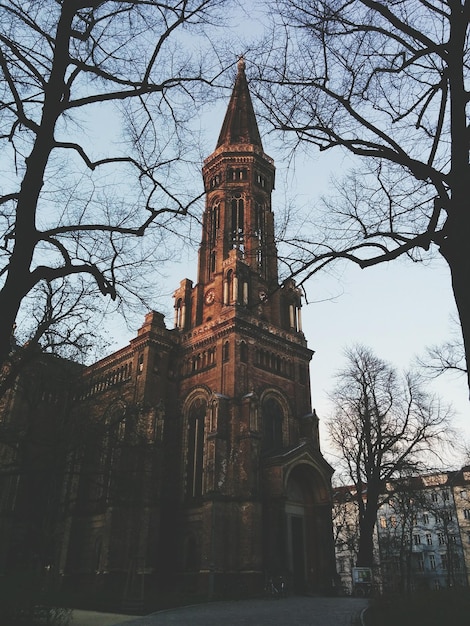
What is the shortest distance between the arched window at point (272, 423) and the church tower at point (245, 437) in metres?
0.07

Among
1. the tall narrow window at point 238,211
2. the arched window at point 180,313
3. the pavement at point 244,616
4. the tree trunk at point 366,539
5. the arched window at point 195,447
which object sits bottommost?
the pavement at point 244,616

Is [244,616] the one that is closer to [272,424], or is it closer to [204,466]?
[204,466]

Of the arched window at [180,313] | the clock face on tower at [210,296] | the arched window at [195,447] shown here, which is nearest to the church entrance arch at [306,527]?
the arched window at [195,447]

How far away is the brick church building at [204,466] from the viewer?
1016 inches

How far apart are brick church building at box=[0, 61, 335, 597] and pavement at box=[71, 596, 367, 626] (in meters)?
3.94

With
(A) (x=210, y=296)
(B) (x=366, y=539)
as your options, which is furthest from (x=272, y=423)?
(A) (x=210, y=296)

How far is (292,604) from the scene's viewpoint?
2117 centimetres

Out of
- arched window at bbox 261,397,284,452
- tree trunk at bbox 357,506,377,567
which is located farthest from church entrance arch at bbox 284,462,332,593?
tree trunk at bbox 357,506,377,567

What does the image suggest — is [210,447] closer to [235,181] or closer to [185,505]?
[185,505]

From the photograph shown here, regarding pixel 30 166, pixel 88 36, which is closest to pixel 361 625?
pixel 30 166

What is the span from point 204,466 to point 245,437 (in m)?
2.83

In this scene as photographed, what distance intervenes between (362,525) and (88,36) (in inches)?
1040

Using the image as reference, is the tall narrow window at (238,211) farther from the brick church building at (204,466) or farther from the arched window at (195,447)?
the arched window at (195,447)

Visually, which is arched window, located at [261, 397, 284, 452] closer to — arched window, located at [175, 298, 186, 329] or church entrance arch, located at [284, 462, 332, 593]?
church entrance arch, located at [284, 462, 332, 593]
